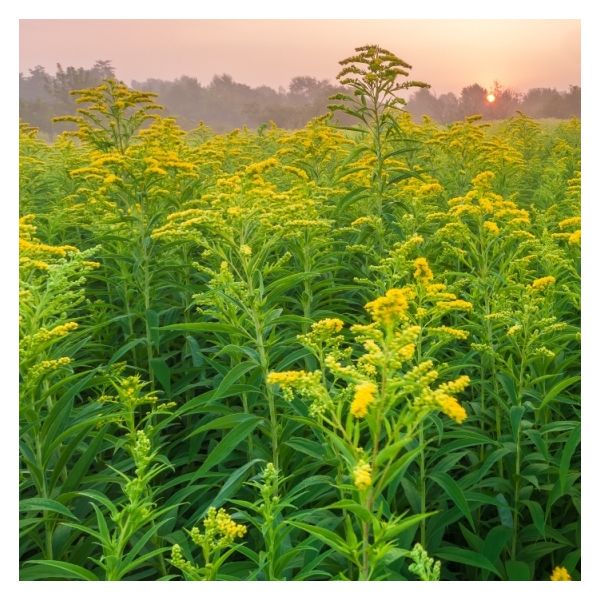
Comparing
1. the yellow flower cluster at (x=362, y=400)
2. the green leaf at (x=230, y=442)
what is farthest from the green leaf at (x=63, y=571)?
the yellow flower cluster at (x=362, y=400)

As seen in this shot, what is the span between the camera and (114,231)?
8.71ft

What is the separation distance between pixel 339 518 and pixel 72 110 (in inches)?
81.7

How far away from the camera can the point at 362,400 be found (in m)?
1.15

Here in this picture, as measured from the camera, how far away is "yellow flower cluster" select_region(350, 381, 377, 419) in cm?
114

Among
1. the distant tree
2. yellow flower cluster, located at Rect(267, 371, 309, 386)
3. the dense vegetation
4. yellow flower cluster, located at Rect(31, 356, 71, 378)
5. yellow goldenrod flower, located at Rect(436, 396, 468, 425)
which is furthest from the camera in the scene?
the distant tree

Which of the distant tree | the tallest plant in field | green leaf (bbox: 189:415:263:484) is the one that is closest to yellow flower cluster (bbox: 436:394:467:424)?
green leaf (bbox: 189:415:263:484)

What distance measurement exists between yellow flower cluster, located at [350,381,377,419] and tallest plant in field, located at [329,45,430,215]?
5.33 ft

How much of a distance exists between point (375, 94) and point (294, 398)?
4.97 feet

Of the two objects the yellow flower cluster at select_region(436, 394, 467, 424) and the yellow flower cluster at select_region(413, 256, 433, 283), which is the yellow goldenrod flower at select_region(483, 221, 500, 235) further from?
the yellow flower cluster at select_region(436, 394, 467, 424)

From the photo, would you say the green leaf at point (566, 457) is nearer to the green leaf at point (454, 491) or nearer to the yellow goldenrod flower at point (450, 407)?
the green leaf at point (454, 491)

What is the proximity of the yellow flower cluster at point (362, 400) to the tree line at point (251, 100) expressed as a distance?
5.61 feet
